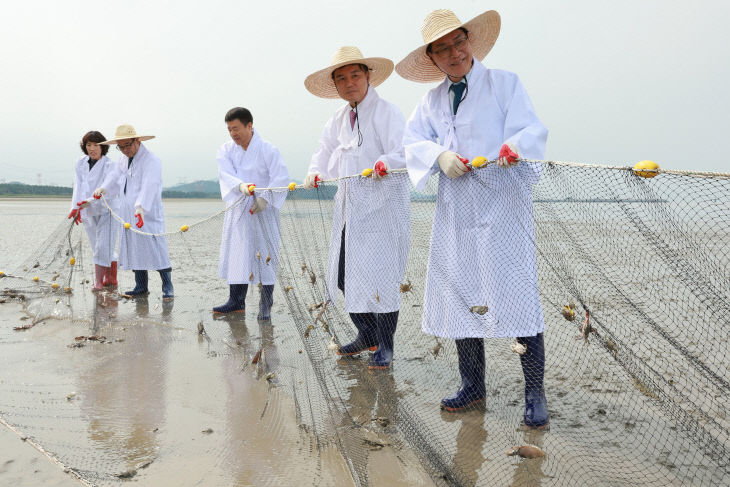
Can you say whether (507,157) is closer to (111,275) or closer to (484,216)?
(484,216)

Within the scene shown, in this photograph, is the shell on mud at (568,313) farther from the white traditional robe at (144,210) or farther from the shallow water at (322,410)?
the white traditional robe at (144,210)

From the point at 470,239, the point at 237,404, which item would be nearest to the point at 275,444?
the point at 237,404

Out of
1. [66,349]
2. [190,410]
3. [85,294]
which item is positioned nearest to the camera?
[190,410]

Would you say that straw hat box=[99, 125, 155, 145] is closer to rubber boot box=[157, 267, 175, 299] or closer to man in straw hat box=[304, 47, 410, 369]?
rubber boot box=[157, 267, 175, 299]

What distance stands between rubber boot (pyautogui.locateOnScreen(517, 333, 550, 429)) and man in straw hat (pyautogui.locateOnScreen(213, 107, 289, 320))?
3.23m

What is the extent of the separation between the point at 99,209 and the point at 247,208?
10.8 ft

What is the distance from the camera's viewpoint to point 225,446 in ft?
9.72

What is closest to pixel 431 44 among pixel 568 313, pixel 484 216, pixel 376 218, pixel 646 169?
pixel 484 216

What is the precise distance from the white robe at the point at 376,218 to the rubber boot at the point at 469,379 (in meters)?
0.95

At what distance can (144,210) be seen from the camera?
7172 mm

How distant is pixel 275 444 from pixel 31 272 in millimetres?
6625

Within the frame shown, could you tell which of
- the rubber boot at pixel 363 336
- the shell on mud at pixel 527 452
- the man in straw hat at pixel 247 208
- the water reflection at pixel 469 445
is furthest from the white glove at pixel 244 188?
the shell on mud at pixel 527 452

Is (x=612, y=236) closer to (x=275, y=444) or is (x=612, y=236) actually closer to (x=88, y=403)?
(x=275, y=444)

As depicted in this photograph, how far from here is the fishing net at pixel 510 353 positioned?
2.66m
